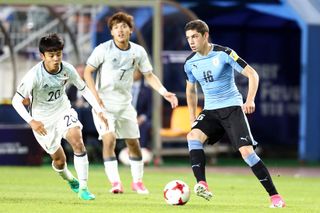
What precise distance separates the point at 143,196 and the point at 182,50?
1065cm

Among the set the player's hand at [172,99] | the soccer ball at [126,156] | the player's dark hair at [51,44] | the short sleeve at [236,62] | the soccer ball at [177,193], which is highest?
the player's dark hair at [51,44]

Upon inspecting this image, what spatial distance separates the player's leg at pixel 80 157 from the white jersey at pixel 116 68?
6.16ft

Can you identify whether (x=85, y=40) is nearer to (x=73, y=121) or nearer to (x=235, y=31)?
(x=235, y=31)

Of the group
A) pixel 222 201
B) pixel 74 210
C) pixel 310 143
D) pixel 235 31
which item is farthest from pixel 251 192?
pixel 235 31

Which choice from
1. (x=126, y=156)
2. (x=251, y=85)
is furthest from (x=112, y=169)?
(x=126, y=156)

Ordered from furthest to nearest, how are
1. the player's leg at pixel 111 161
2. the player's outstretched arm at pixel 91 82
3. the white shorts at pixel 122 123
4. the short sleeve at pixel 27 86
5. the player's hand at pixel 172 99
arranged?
the white shorts at pixel 122 123, the player's leg at pixel 111 161, the player's outstretched arm at pixel 91 82, the player's hand at pixel 172 99, the short sleeve at pixel 27 86

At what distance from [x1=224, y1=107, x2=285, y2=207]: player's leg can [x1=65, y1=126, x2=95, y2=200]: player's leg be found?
1.77 meters

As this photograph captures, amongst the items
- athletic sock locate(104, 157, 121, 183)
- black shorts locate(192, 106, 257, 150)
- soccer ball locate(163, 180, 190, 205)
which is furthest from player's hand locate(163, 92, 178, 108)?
athletic sock locate(104, 157, 121, 183)

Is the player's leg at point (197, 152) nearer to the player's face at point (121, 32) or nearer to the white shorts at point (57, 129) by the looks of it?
the white shorts at point (57, 129)

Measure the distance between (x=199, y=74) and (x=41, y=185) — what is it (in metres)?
4.46

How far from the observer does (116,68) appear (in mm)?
14477

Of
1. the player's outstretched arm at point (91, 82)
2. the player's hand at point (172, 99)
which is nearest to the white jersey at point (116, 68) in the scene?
the player's outstretched arm at point (91, 82)

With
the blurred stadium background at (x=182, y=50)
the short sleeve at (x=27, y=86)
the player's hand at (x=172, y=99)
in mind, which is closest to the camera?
the short sleeve at (x=27, y=86)

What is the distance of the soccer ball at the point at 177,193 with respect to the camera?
1210cm
